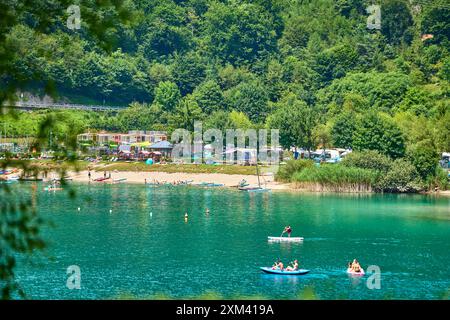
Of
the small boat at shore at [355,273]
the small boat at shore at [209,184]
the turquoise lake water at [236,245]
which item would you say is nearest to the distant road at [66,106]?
the small boat at shore at [209,184]

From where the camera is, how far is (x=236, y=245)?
54906 mm

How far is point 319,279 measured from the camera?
44.2 m

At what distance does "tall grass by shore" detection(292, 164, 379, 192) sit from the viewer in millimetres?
88438

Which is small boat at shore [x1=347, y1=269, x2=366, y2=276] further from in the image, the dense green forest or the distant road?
the distant road

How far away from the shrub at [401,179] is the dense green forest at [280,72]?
3.17 metres

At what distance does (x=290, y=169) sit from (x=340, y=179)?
7.56 metres

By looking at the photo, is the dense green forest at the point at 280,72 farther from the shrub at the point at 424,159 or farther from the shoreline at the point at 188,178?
the shoreline at the point at 188,178

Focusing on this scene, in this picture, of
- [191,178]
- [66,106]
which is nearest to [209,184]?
[191,178]

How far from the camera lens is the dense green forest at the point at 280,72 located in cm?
10919

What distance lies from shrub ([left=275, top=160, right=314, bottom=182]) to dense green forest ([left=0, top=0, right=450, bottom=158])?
755cm

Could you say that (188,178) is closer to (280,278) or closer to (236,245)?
(236,245)

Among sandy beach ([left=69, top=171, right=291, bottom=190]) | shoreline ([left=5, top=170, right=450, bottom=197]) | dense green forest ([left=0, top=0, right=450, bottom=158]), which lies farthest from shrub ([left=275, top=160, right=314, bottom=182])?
dense green forest ([left=0, top=0, right=450, bottom=158])

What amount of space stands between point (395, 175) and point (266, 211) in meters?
21.4
